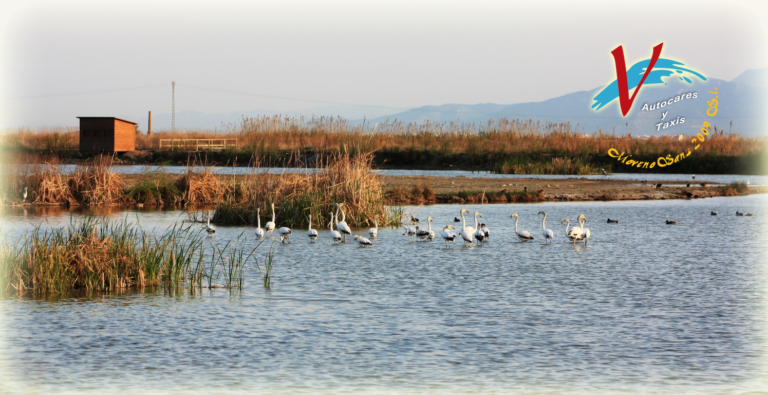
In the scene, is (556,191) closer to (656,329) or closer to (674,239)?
(674,239)

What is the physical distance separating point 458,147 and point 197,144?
60.4 ft

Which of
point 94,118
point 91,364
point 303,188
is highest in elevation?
point 94,118

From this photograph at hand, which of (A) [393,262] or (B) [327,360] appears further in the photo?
(A) [393,262]

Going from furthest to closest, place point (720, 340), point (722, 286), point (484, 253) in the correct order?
point (484, 253), point (722, 286), point (720, 340)

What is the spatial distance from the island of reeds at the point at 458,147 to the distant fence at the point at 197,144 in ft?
2.13

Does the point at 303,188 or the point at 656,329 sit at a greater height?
the point at 303,188

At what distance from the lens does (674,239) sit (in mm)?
20484

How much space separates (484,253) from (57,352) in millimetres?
10351

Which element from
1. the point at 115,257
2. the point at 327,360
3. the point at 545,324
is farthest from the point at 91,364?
Result: the point at 545,324

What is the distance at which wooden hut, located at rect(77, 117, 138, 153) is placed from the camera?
5741 cm

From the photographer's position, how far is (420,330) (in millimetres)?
10320

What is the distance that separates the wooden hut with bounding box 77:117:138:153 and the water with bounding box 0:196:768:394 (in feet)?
145

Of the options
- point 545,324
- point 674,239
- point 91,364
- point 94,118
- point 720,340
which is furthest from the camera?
point 94,118

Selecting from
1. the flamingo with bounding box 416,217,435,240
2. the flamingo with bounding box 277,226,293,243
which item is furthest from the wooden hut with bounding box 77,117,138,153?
the flamingo with bounding box 416,217,435,240
